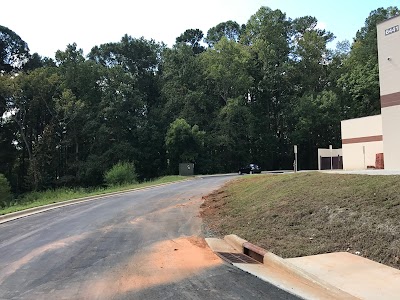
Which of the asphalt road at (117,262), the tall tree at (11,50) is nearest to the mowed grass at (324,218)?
the asphalt road at (117,262)

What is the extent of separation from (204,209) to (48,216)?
5572 mm

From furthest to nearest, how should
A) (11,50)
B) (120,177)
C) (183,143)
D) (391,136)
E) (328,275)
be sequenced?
1. (11,50)
2. (183,143)
3. (120,177)
4. (391,136)
5. (328,275)

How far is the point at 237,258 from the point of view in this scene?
26.7ft

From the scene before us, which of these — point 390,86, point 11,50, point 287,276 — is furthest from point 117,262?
point 11,50

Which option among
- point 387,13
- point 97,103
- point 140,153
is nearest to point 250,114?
point 140,153

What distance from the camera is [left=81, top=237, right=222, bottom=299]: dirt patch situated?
6.26 meters

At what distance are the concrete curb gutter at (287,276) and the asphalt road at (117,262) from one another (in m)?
0.26

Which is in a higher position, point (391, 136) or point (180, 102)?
point (180, 102)

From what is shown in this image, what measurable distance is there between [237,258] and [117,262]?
7.59 ft

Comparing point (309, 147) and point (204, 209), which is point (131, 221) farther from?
point (309, 147)

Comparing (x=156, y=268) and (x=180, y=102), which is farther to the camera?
(x=180, y=102)

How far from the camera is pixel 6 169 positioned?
56594 millimetres

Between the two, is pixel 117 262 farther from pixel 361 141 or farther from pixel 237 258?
pixel 361 141

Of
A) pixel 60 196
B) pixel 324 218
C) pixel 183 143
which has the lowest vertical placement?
pixel 60 196
